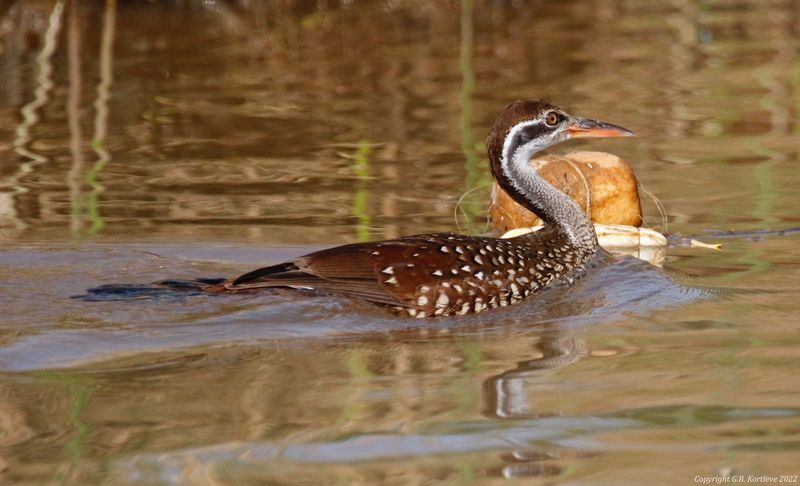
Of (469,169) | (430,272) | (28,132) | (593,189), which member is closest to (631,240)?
(593,189)

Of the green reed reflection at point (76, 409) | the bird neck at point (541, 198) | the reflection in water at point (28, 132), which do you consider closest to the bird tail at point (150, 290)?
the green reed reflection at point (76, 409)

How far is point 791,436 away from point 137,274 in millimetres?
4454

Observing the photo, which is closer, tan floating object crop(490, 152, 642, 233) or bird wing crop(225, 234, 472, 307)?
bird wing crop(225, 234, 472, 307)

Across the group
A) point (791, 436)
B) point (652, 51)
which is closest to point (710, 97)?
point (652, 51)

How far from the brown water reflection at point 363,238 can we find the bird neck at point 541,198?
32 cm

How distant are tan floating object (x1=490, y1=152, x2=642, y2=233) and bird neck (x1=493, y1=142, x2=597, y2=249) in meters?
0.62

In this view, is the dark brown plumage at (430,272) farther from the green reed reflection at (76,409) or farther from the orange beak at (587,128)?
the green reed reflection at (76,409)

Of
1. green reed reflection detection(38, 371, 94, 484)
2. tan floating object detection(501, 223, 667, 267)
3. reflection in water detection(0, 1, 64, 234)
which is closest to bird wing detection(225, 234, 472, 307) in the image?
tan floating object detection(501, 223, 667, 267)

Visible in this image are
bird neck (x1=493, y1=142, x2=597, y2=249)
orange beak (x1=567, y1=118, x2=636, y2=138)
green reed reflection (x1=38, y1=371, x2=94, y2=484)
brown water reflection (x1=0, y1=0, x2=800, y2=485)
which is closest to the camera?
green reed reflection (x1=38, y1=371, x2=94, y2=484)

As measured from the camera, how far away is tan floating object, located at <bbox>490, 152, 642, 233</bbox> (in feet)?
32.4

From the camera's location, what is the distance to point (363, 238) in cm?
961

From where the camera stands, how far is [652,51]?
15.9 m

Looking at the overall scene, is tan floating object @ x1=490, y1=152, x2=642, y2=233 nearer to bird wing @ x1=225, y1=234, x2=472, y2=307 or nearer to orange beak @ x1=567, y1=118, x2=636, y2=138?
orange beak @ x1=567, y1=118, x2=636, y2=138

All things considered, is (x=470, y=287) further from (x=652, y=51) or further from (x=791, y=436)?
(x=652, y=51)
